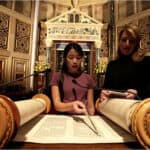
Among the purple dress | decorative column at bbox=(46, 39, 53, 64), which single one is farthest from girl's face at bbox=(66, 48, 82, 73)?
decorative column at bbox=(46, 39, 53, 64)

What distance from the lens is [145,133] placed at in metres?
0.46

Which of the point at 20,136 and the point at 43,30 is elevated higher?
the point at 43,30

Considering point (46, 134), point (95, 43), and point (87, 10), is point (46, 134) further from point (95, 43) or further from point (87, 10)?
point (87, 10)

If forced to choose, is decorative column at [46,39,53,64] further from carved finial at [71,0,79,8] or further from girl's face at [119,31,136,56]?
girl's face at [119,31,136,56]

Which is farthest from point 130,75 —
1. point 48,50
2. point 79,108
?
point 48,50

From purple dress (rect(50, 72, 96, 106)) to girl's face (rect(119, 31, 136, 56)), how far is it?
0.23 metres

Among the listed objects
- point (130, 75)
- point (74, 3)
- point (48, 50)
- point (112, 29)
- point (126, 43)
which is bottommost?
point (130, 75)

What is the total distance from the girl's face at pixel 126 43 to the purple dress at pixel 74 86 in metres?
0.23

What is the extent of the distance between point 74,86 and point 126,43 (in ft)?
1.03

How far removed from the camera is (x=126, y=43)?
3.28ft

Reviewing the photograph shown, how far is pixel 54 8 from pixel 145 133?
5250mm

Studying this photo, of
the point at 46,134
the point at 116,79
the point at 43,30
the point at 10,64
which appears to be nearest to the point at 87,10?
the point at 43,30

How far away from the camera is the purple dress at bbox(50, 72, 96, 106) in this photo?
1.04 meters

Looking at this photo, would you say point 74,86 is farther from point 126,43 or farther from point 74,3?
point 74,3
